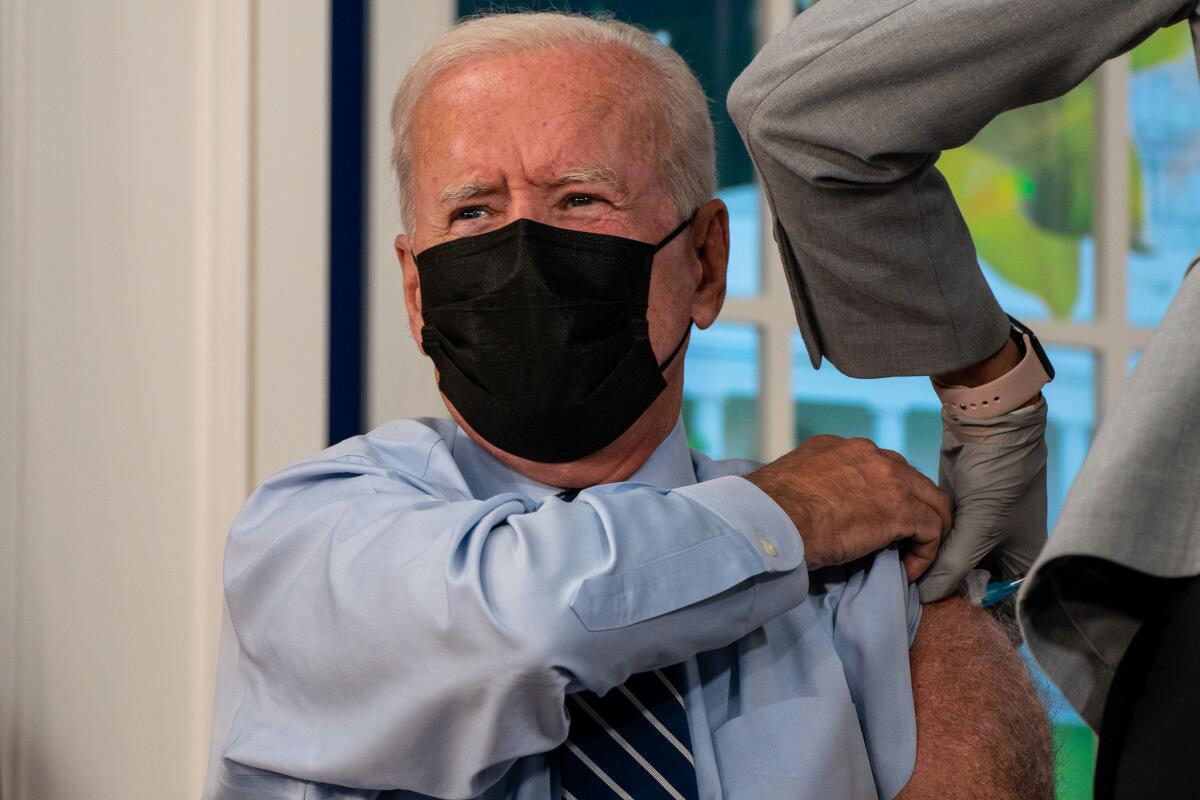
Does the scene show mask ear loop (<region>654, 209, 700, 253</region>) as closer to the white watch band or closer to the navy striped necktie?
the white watch band

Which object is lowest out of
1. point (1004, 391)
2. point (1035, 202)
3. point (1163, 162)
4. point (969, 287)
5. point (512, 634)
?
point (512, 634)

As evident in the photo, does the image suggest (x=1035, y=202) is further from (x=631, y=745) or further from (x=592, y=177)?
→ (x=631, y=745)

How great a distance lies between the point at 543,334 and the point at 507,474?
201mm

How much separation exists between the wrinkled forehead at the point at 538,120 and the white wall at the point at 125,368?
2.43 ft

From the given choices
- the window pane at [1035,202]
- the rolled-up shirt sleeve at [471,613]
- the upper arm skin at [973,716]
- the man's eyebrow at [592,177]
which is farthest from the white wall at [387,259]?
the window pane at [1035,202]

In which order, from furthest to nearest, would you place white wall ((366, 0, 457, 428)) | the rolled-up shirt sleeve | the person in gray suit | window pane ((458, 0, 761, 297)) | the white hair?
window pane ((458, 0, 761, 297)) < white wall ((366, 0, 457, 428)) < the white hair < the rolled-up shirt sleeve < the person in gray suit

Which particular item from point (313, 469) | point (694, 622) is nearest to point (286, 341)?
point (313, 469)

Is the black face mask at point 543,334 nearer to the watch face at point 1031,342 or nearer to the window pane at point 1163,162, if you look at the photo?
the watch face at point 1031,342

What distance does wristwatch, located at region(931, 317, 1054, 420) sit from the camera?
1480 mm

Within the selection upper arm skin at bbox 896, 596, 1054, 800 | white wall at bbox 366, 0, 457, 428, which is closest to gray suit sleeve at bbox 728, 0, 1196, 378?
upper arm skin at bbox 896, 596, 1054, 800

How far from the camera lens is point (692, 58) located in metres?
2.89

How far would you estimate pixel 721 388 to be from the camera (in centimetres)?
294

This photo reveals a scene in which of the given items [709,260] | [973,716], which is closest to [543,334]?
[709,260]

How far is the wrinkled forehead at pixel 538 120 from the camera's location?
1555 millimetres
